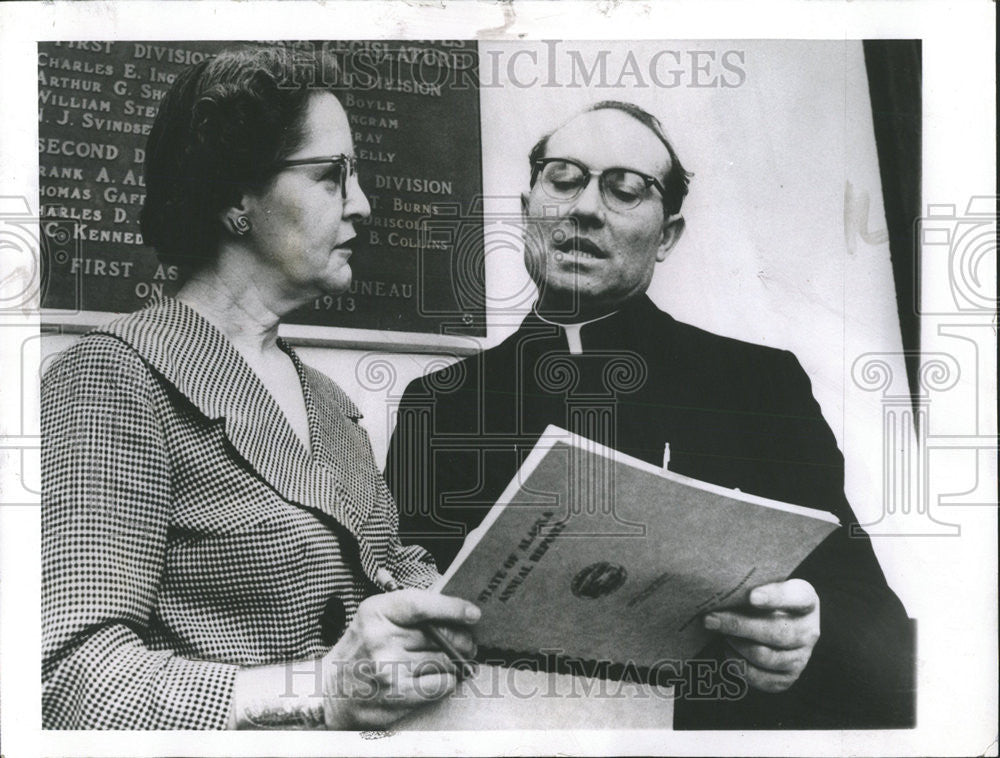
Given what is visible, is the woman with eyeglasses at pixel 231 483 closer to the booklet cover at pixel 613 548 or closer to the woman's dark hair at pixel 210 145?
the woman's dark hair at pixel 210 145

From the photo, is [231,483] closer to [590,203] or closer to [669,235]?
[590,203]

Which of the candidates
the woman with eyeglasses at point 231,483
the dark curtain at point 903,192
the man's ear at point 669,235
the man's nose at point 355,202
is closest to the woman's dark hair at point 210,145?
the woman with eyeglasses at point 231,483

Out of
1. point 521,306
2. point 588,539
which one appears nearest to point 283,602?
point 588,539

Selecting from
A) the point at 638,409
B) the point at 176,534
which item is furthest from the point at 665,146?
the point at 176,534

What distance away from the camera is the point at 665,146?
227 cm

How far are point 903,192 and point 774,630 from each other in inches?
38.8

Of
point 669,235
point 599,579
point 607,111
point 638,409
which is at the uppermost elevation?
point 607,111

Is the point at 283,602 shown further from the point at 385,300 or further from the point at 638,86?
the point at 638,86

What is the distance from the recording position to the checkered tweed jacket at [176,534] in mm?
1956

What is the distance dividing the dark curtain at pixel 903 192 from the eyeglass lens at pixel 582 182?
567mm

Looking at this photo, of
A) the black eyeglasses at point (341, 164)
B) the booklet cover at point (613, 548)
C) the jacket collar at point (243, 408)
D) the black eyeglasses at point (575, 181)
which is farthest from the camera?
the black eyeglasses at point (575, 181)

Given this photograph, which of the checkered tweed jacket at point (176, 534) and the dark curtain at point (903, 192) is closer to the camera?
the checkered tweed jacket at point (176, 534)

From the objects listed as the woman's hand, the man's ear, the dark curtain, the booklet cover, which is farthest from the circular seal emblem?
the dark curtain

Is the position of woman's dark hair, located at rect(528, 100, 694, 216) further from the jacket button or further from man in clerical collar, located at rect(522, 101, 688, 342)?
the jacket button
